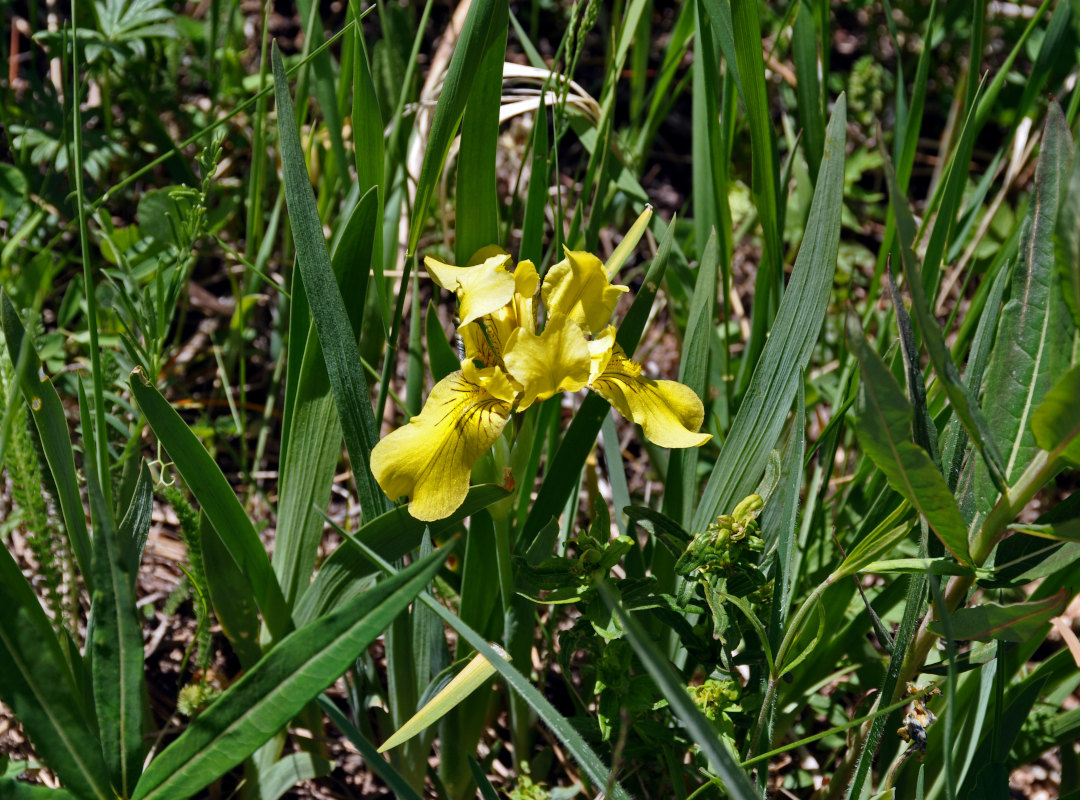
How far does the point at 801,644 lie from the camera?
115cm

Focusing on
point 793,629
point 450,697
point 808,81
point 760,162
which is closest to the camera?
point 793,629

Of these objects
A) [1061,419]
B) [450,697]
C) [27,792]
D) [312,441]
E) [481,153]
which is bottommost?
[450,697]

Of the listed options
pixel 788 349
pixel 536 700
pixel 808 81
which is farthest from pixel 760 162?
pixel 536 700

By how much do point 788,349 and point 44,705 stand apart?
87 cm

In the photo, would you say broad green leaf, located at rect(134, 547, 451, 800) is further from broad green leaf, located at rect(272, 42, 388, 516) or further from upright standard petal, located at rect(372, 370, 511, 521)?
broad green leaf, located at rect(272, 42, 388, 516)

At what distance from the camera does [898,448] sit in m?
0.74

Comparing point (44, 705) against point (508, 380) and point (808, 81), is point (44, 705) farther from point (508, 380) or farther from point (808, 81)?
point (808, 81)

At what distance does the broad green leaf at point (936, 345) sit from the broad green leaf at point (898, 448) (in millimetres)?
46

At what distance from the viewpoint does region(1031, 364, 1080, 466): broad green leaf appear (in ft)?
2.20

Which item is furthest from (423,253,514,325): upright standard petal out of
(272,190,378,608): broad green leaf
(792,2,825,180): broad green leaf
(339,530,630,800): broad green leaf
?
(792,2,825,180): broad green leaf

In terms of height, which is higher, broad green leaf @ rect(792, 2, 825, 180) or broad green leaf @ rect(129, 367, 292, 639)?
broad green leaf @ rect(792, 2, 825, 180)

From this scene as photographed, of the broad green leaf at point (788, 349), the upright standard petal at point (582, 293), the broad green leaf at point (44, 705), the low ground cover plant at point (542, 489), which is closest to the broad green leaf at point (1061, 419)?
the low ground cover plant at point (542, 489)

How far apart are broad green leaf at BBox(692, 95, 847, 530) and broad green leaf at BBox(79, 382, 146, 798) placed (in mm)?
714

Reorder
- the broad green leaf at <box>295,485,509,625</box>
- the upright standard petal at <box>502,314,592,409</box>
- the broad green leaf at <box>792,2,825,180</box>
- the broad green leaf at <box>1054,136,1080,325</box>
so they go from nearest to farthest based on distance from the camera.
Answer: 1. the broad green leaf at <box>1054,136,1080,325</box>
2. the upright standard petal at <box>502,314,592,409</box>
3. the broad green leaf at <box>295,485,509,625</box>
4. the broad green leaf at <box>792,2,825,180</box>
